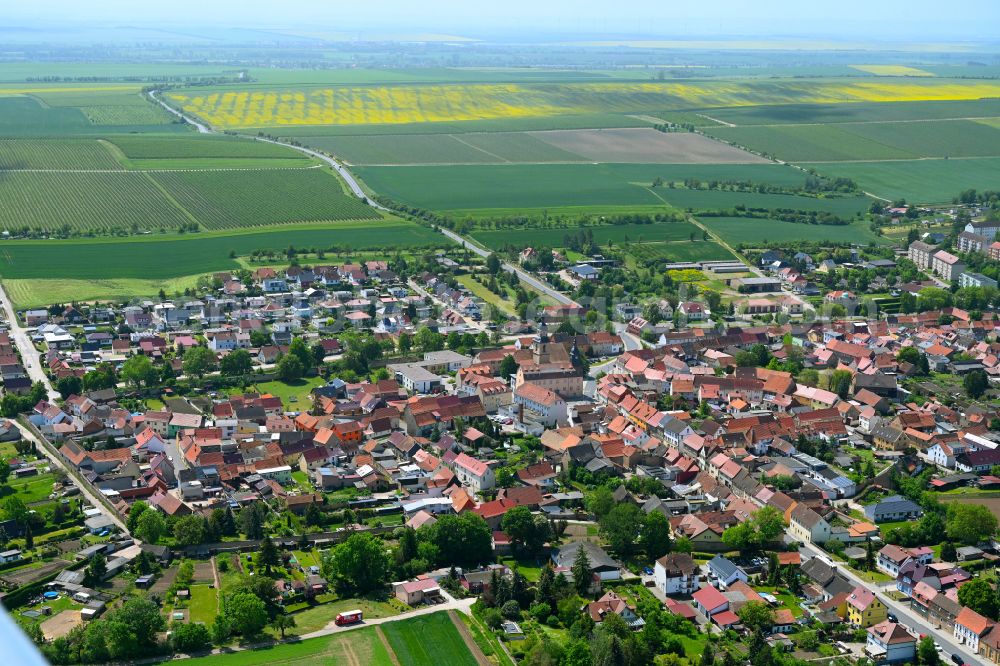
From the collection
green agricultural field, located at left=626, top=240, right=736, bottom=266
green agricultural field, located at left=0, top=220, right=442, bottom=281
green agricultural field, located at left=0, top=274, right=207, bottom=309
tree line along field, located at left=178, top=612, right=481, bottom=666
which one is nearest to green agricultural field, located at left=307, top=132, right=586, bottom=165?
green agricultural field, located at left=0, top=220, right=442, bottom=281

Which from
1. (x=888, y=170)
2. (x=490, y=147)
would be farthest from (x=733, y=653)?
(x=490, y=147)


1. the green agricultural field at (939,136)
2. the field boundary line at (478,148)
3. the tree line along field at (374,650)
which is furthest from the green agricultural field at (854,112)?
the tree line along field at (374,650)

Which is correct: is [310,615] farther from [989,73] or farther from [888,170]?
[989,73]

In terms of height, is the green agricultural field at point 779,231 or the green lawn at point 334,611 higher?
the green agricultural field at point 779,231

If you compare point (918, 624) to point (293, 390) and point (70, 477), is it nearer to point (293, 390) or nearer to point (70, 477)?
point (70, 477)

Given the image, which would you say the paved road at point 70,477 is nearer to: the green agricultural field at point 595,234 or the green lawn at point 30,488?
the green lawn at point 30,488

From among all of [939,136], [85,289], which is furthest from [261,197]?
[939,136]
